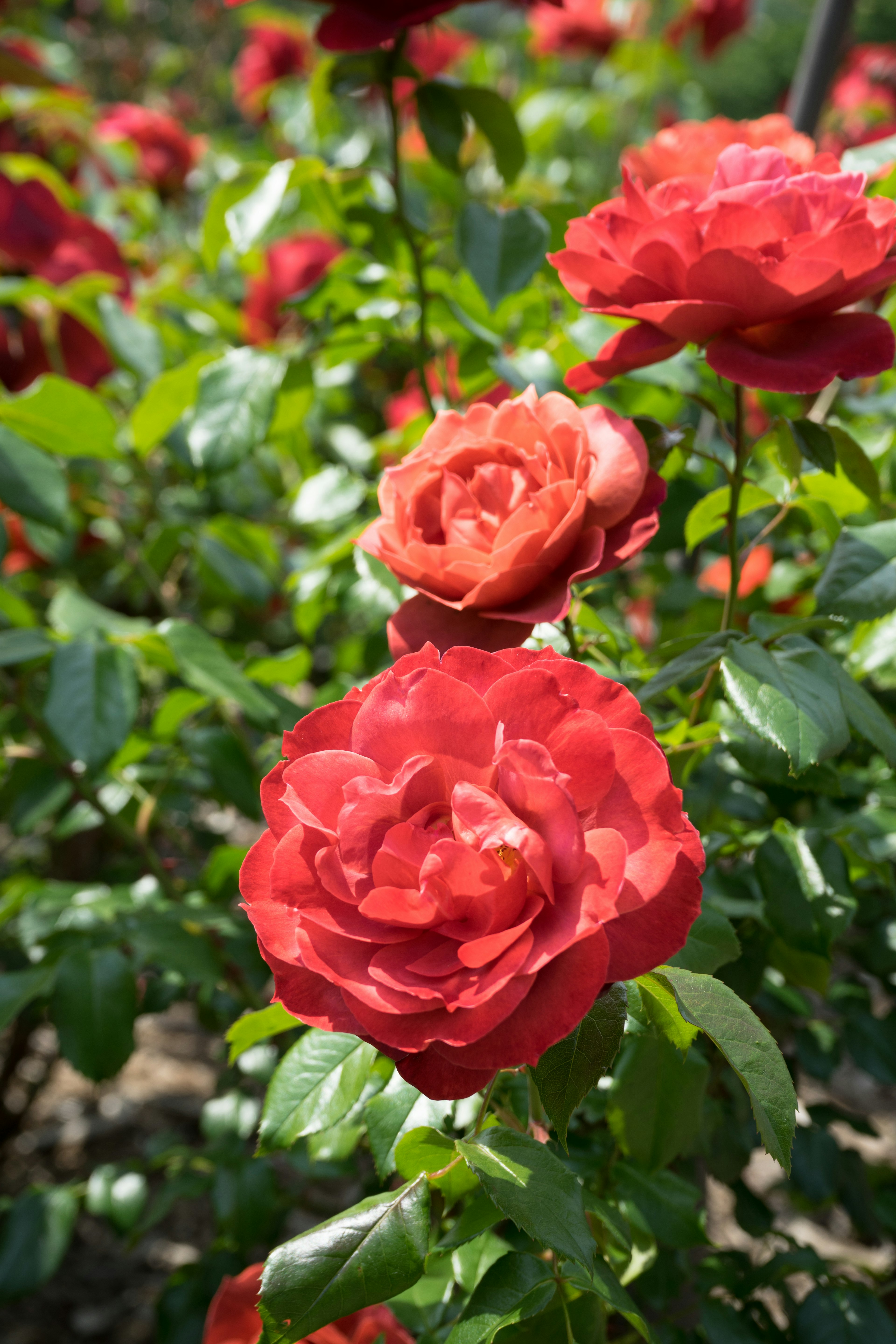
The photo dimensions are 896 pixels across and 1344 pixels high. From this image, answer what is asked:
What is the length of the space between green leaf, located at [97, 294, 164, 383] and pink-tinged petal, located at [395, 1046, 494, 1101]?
84 centimetres

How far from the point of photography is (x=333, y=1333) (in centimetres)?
58

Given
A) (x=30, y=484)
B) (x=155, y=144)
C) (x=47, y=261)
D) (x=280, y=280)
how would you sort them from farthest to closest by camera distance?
(x=155, y=144) < (x=280, y=280) < (x=47, y=261) < (x=30, y=484)

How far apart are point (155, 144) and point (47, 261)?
99cm

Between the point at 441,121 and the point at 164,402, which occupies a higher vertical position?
the point at 441,121

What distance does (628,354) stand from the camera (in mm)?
527

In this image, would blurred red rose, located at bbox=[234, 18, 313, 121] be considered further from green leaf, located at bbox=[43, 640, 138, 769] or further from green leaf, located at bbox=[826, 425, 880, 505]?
green leaf, located at bbox=[826, 425, 880, 505]

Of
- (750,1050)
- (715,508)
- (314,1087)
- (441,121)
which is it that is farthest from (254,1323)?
(441,121)

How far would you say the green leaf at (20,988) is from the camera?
30.7 inches

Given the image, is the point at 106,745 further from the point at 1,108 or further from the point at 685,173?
the point at 1,108

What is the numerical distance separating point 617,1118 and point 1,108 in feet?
4.55

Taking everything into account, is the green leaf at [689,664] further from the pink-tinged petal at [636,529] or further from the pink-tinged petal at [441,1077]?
the pink-tinged petal at [441,1077]

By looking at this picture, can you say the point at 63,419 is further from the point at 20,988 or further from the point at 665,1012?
the point at 665,1012

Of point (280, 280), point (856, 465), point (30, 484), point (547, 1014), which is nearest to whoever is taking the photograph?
point (547, 1014)

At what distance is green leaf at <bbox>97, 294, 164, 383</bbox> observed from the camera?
1.03 meters
